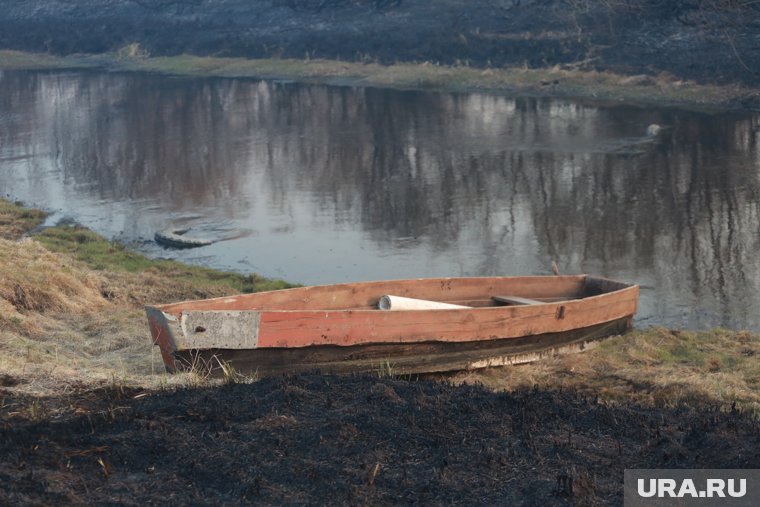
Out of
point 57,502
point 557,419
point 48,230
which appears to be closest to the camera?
point 57,502

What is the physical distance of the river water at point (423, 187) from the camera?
15281mm

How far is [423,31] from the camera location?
4178cm

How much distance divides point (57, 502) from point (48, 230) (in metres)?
12.8

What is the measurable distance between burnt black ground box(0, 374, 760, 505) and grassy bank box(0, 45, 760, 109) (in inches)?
948

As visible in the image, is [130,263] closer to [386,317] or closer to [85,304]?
[85,304]

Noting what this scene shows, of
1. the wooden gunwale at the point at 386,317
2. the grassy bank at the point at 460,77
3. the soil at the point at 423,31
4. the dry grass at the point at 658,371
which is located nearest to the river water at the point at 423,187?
the dry grass at the point at 658,371

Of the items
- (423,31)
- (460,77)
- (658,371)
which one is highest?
(423,31)

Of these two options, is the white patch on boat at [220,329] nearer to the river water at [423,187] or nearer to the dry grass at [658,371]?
the dry grass at [658,371]

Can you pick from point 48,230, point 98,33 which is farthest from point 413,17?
point 48,230

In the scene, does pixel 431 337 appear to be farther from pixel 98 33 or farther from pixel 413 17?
pixel 98 33

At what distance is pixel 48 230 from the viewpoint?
57.6 feet

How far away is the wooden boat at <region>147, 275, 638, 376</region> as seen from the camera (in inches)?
352

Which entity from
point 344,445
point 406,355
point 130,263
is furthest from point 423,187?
point 344,445

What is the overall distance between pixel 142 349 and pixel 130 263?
5.49 metres
